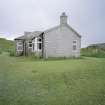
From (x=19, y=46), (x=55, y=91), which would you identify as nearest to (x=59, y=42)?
(x=19, y=46)

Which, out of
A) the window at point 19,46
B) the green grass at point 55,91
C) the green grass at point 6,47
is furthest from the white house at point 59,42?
the green grass at point 6,47

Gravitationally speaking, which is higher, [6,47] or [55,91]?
[6,47]

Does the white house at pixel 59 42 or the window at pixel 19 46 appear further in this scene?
the window at pixel 19 46

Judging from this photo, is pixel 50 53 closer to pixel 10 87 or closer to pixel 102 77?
pixel 102 77

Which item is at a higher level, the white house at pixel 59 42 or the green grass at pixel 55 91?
the white house at pixel 59 42

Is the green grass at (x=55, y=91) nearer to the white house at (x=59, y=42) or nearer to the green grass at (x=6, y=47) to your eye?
the white house at (x=59, y=42)

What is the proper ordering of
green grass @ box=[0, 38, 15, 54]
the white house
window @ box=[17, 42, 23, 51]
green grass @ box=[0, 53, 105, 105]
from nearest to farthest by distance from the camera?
green grass @ box=[0, 53, 105, 105] → the white house → window @ box=[17, 42, 23, 51] → green grass @ box=[0, 38, 15, 54]

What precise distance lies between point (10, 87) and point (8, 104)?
9.63 feet

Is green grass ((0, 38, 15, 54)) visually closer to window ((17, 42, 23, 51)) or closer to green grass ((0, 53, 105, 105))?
window ((17, 42, 23, 51))

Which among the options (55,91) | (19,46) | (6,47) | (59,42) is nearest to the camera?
(55,91)

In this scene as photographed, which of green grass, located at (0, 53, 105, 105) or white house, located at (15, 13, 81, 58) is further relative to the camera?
white house, located at (15, 13, 81, 58)

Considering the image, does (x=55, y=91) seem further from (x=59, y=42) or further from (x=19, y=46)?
(x=19, y=46)

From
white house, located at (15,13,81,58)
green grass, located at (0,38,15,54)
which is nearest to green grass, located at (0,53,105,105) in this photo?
white house, located at (15,13,81,58)

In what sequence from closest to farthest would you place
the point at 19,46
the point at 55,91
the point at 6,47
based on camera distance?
1. the point at 55,91
2. the point at 19,46
3. the point at 6,47
